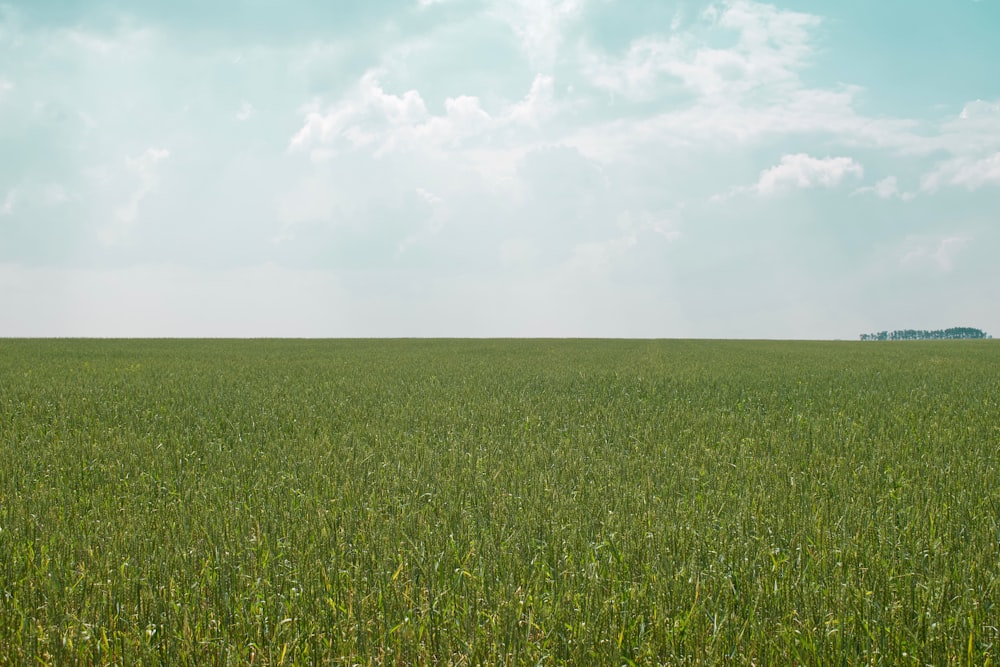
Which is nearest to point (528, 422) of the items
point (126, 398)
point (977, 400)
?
point (126, 398)

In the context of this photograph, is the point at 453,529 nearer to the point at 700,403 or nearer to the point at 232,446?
the point at 232,446

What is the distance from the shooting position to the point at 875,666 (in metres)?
3.39

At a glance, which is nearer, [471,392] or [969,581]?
[969,581]

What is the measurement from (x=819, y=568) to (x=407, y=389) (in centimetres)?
1267

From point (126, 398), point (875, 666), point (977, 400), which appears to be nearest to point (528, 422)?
point (875, 666)

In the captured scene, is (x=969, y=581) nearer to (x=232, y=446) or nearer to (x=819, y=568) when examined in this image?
(x=819, y=568)

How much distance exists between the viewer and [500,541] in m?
5.02

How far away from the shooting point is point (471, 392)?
15.9 metres

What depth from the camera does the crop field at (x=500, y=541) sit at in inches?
142

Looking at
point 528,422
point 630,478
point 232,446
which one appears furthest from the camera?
point 528,422

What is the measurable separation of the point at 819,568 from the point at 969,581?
0.89 m

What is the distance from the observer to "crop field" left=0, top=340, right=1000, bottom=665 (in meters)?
3.62

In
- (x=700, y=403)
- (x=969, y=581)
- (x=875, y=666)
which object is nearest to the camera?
(x=875, y=666)

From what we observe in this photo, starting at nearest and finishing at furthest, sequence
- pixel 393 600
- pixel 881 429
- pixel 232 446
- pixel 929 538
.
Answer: pixel 393 600, pixel 929 538, pixel 232 446, pixel 881 429
